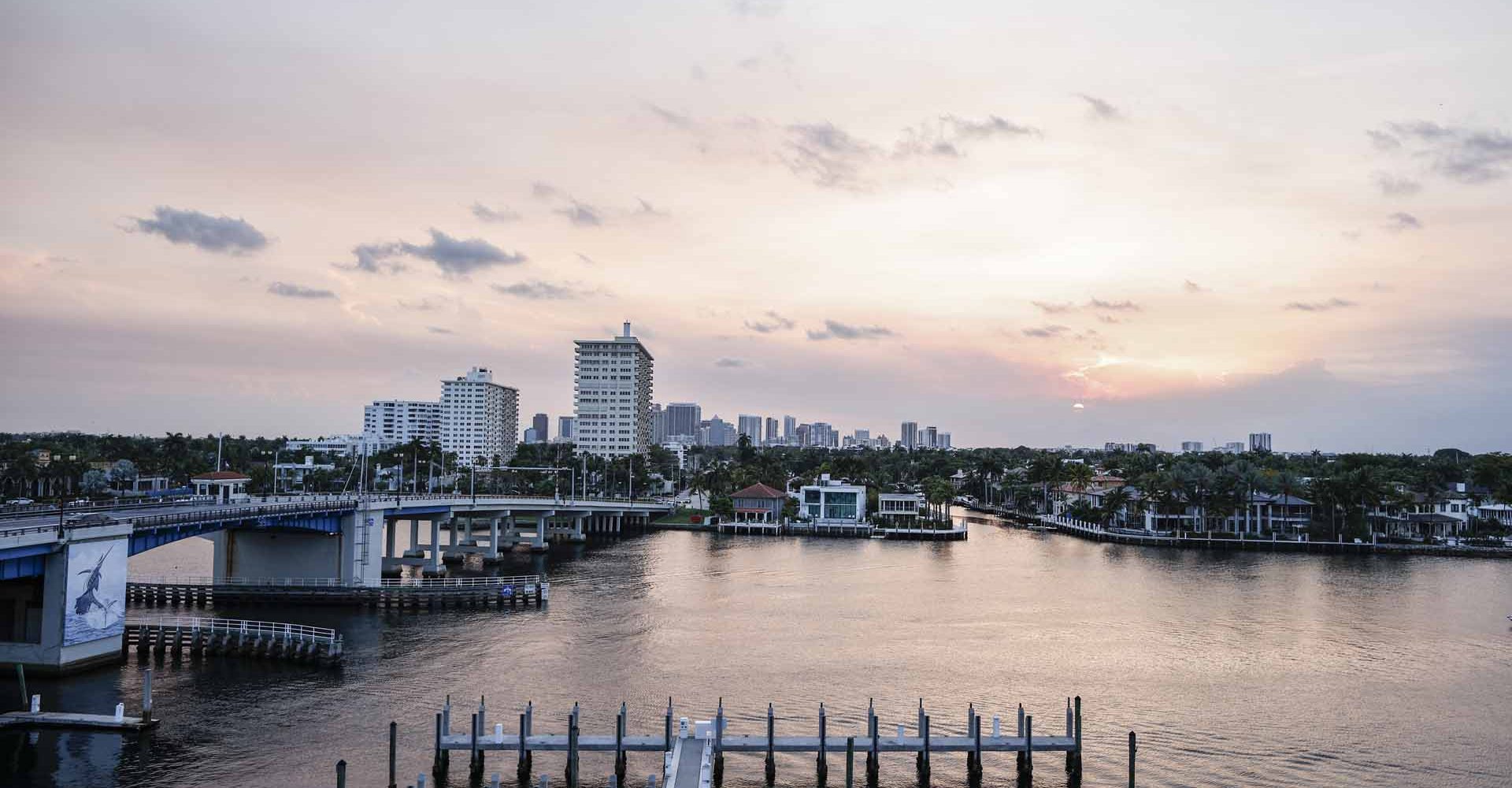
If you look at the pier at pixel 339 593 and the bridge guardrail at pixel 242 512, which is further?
the pier at pixel 339 593

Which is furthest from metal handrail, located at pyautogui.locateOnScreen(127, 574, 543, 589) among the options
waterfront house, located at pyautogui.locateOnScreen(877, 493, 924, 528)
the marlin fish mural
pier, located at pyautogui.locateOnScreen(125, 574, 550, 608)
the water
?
waterfront house, located at pyautogui.locateOnScreen(877, 493, 924, 528)

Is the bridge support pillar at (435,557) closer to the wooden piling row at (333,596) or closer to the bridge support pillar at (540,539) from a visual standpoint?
the wooden piling row at (333,596)

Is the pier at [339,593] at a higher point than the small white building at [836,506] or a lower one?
lower

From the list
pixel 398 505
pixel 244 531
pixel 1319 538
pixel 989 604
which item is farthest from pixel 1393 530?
pixel 244 531

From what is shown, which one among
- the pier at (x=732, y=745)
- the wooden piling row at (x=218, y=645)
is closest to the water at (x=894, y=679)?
the pier at (x=732, y=745)

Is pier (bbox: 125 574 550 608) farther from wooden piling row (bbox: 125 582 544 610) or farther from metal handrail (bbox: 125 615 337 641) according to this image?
metal handrail (bbox: 125 615 337 641)

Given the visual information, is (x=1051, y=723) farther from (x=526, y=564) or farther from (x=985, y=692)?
(x=526, y=564)

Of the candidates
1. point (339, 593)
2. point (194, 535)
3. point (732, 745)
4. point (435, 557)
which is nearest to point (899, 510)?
point (435, 557)
